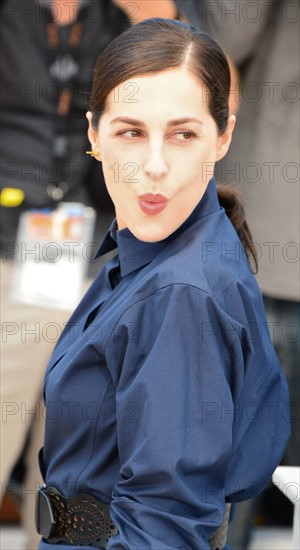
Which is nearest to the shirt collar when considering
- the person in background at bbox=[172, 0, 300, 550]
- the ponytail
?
the ponytail

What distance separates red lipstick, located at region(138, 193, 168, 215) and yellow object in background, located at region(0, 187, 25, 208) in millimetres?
1054

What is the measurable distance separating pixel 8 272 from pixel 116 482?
3.86 feet

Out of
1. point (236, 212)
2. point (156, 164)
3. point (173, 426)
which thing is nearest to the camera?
point (173, 426)

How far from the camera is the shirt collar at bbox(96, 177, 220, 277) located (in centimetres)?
157

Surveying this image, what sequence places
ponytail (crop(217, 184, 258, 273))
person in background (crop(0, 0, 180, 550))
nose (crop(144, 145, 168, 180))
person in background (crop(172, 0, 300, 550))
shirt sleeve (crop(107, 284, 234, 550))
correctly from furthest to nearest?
person in background (crop(0, 0, 180, 550)) < person in background (crop(172, 0, 300, 550)) < ponytail (crop(217, 184, 258, 273)) < nose (crop(144, 145, 168, 180)) < shirt sleeve (crop(107, 284, 234, 550))

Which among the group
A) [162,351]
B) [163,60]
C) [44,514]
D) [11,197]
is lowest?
[44,514]

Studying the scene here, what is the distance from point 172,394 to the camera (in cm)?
135

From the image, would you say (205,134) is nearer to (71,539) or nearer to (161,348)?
(161,348)

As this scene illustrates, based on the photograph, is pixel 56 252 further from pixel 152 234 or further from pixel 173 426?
pixel 173 426

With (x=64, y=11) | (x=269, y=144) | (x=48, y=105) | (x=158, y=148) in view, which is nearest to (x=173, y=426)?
(x=158, y=148)

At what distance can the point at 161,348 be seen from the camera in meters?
1.36

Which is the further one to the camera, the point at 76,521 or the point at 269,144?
the point at 269,144

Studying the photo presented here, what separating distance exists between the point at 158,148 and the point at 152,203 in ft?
0.31

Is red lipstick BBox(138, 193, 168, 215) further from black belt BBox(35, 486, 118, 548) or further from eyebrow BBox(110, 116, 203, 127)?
black belt BBox(35, 486, 118, 548)
